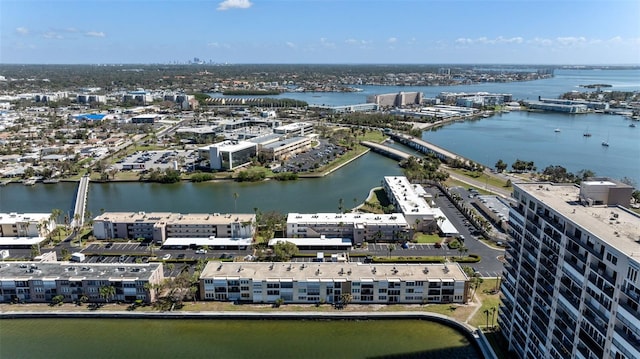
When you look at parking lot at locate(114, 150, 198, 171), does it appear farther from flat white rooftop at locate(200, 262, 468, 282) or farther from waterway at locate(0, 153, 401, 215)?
flat white rooftop at locate(200, 262, 468, 282)

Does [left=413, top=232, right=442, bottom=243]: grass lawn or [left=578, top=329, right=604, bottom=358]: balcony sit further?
[left=413, top=232, right=442, bottom=243]: grass lawn

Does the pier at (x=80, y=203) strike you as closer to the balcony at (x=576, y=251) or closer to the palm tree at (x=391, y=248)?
the palm tree at (x=391, y=248)

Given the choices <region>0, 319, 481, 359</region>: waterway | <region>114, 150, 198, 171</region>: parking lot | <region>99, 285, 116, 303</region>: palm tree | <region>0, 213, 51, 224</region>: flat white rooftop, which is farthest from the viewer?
<region>114, 150, 198, 171</region>: parking lot

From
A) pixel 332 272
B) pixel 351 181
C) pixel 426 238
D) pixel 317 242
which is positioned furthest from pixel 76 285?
pixel 351 181

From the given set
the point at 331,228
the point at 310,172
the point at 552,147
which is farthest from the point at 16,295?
the point at 552,147

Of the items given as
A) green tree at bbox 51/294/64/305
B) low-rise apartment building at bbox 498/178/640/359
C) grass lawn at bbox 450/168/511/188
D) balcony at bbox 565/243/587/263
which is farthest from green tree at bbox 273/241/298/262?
grass lawn at bbox 450/168/511/188

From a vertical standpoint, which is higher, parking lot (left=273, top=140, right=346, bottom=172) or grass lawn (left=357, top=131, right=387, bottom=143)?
grass lawn (left=357, top=131, right=387, bottom=143)

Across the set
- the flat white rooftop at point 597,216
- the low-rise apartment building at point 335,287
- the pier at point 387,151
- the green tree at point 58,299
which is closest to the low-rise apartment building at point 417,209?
the low-rise apartment building at point 335,287
